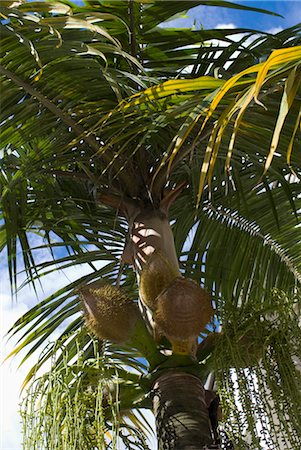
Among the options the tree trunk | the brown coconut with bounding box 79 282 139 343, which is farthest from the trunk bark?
the brown coconut with bounding box 79 282 139 343

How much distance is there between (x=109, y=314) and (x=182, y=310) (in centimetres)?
18

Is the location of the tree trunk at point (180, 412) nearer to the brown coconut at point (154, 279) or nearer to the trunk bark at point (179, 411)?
the trunk bark at point (179, 411)

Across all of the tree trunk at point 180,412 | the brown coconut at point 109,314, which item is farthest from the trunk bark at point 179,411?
the brown coconut at point 109,314

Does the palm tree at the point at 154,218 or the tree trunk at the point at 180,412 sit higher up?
the palm tree at the point at 154,218

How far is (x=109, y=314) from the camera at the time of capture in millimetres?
1617

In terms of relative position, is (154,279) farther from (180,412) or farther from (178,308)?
(180,412)

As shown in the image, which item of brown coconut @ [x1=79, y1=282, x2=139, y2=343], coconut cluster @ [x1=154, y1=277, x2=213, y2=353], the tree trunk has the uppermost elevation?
brown coconut @ [x1=79, y1=282, x2=139, y2=343]

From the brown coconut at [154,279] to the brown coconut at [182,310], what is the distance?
6 centimetres

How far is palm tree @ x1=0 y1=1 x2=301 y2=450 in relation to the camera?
1499 millimetres

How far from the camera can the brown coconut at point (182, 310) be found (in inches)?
60.7

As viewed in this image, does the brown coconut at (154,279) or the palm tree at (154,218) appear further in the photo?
the brown coconut at (154,279)

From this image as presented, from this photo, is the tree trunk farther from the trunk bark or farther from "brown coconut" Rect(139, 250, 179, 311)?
"brown coconut" Rect(139, 250, 179, 311)

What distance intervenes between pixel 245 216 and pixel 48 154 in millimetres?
726

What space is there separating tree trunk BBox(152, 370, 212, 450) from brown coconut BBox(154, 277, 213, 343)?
0.10 m
